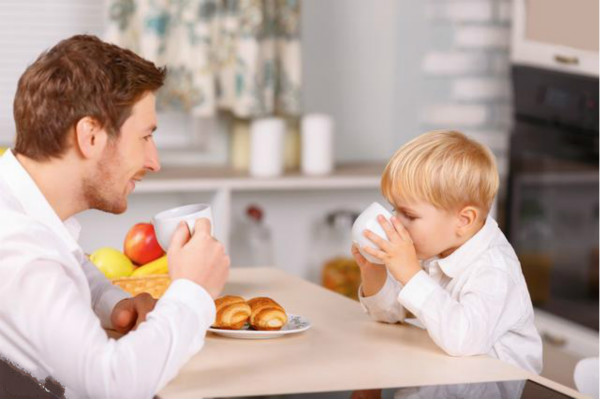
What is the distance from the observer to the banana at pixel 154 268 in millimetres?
2043

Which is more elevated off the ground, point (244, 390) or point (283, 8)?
point (283, 8)

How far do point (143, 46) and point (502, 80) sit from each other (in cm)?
127

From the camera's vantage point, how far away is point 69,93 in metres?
1.46

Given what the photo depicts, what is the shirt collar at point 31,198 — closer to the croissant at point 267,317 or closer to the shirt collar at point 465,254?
the croissant at point 267,317

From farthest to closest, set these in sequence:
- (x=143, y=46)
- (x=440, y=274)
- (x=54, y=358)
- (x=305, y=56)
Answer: (x=305, y=56) → (x=143, y=46) → (x=440, y=274) → (x=54, y=358)

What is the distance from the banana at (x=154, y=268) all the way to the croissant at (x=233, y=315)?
1.16 feet

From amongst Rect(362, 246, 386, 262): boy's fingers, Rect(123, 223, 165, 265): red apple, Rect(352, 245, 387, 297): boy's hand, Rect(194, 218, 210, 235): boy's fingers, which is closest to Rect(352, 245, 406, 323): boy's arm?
Rect(352, 245, 387, 297): boy's hand

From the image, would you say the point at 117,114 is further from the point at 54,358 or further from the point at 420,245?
the point at 420,245

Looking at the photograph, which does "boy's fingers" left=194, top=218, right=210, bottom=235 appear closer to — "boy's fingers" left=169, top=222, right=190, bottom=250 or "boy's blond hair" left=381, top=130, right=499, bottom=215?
"boy's fingers" left=169, top=222, right=190, bottom=250

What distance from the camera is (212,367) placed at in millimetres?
1512

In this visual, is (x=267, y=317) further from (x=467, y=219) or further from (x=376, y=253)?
(x=467, y=219)

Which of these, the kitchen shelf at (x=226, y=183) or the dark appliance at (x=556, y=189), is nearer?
the dark appliance at (x=556, y=189)

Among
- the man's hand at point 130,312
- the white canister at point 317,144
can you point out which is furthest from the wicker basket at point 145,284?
the white canister at point 317,144

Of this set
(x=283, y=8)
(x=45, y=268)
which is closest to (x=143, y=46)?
(x=283, y=8)
